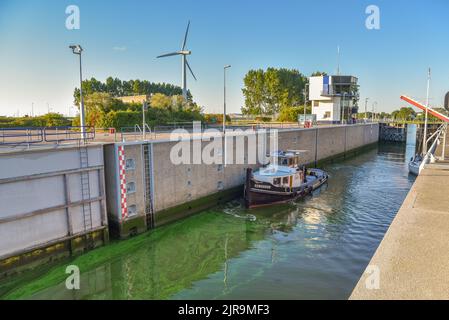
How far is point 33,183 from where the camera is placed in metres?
15.3

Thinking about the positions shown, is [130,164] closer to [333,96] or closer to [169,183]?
[169,183]

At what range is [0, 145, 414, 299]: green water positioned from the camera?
13.7m

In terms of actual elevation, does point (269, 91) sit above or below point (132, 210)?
above

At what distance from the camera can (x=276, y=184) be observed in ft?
84.6

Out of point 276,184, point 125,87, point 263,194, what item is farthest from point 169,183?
point 125,87

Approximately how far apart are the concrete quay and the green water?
16.5ft

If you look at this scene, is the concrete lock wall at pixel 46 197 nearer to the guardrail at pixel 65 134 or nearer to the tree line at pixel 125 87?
the guardrail at pixel 65 134

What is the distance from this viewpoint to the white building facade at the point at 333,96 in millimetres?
71750

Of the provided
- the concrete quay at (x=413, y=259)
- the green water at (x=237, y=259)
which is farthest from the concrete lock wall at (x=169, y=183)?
the concrete quay at (x=413, y=259)

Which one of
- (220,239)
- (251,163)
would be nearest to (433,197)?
(220,239)

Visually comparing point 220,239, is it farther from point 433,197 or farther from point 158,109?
point 158,109

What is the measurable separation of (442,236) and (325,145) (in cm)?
4282

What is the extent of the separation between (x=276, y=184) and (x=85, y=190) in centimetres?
1396

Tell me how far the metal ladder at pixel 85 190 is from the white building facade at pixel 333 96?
2435 inches
